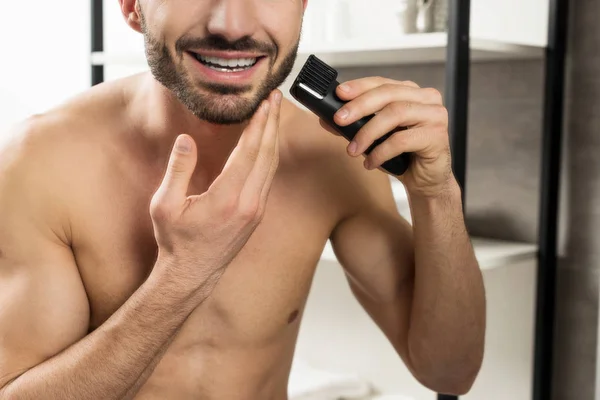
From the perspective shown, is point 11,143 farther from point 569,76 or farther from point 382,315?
point 569,76

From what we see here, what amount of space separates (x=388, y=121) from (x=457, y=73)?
1.42 feet

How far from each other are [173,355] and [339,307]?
842 mm

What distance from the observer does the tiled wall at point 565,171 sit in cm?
149

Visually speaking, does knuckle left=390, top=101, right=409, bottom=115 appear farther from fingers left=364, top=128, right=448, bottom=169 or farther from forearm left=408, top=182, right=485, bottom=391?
forearm left=408, top=182, right=485, bottom=391

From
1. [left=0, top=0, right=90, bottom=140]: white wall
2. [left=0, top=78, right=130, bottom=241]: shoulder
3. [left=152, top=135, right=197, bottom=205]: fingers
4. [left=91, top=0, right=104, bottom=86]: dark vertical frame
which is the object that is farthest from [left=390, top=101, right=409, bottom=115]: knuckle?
[left=0, top=0, right=90, bottom=140]: white wall

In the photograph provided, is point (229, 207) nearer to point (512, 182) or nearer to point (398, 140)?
point (398, 140)

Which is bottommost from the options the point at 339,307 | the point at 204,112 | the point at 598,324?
the point at 339,307

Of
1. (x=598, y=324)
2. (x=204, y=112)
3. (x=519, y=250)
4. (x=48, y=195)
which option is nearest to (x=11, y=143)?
(x=48, y=195)

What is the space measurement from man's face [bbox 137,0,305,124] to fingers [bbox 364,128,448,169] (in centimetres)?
16

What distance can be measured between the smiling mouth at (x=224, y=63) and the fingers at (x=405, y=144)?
0.60 feet

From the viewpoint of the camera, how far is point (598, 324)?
1.50 meters

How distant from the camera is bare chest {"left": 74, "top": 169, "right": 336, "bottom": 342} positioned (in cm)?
99

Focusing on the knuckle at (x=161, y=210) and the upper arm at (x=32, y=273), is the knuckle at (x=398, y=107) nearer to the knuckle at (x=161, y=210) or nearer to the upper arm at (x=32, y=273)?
the knuckle at (x=161, y=210)

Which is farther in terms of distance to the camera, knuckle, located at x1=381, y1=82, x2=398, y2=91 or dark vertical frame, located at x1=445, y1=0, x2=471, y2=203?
dark vertical frame, located at x1=445, y1=0, x2=471, y2=203
